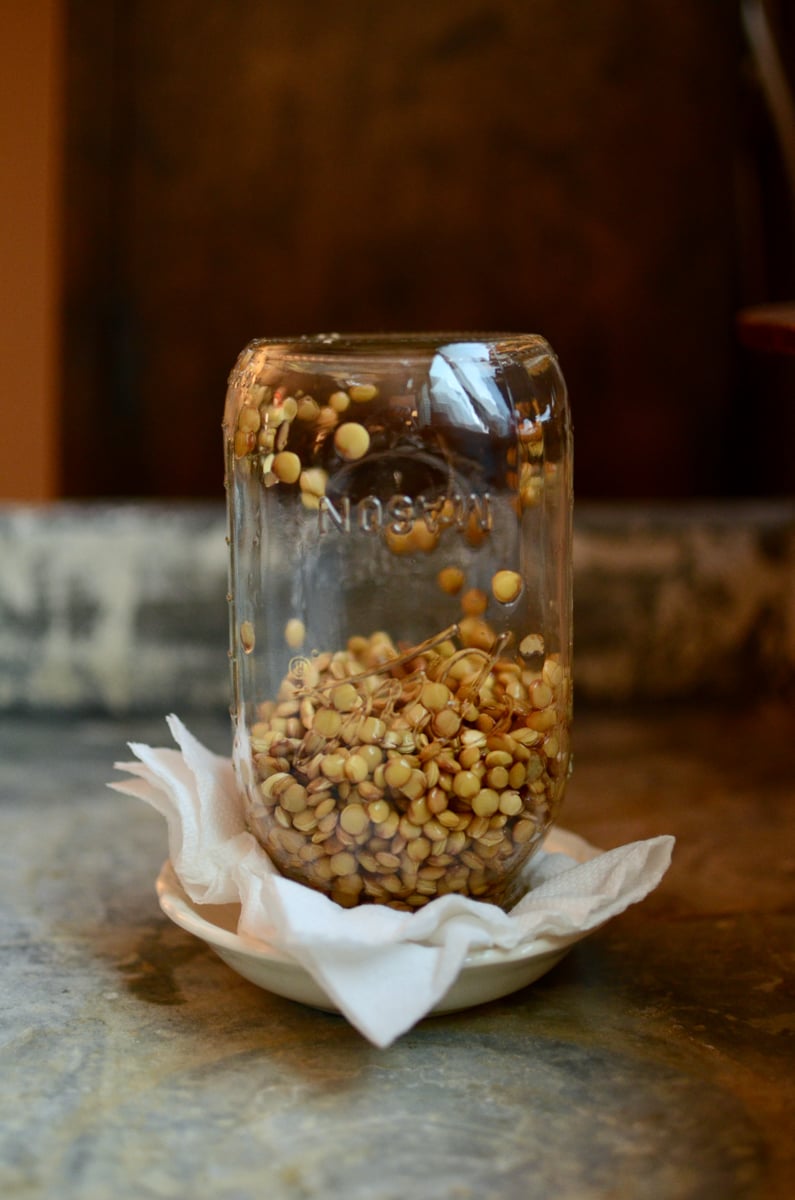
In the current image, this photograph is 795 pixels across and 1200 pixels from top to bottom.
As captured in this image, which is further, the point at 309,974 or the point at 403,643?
the point at 403,643

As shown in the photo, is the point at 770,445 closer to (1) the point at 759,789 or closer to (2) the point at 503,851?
(1) the point at 759,789

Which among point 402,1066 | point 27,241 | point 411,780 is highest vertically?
point 27,241

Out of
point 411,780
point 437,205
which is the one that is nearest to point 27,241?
point 437,205

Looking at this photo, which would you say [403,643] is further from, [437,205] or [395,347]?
[437,205]

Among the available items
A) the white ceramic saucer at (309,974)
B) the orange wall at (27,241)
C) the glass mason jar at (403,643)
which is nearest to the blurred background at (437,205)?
the orange wall at (27,241)

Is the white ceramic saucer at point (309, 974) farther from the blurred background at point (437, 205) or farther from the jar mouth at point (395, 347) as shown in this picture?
the blurred background at point (437, 205)
